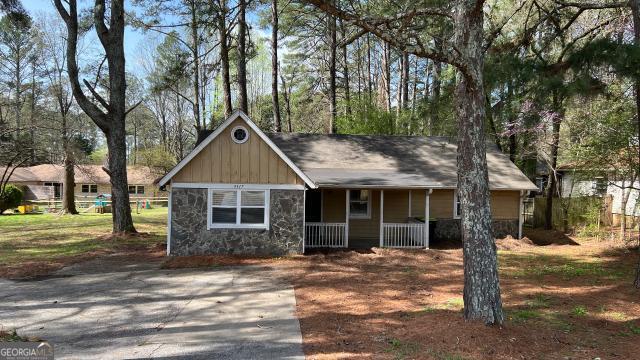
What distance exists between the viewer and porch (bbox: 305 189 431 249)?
578 inches

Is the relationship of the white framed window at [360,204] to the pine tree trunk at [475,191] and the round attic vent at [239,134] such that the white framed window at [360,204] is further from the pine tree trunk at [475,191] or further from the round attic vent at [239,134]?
the pine tree trunk at [475,191]

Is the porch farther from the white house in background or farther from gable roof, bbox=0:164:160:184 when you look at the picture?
gable roof, bbox=0:164:160:184

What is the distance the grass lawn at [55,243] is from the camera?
459 inches

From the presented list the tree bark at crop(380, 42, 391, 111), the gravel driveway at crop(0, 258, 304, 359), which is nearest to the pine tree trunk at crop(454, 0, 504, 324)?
the gravel driveway at crop(0, 258, 304, 359)

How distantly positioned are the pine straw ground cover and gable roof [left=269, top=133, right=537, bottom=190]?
2.65 m

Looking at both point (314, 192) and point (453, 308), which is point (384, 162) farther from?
point (453, 308)

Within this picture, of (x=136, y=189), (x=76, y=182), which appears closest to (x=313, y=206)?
(x=136, y=189)

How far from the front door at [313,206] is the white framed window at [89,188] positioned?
37.4 metres

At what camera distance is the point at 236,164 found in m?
12.6

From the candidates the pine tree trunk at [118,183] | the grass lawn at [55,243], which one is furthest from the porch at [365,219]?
the pine tree trunk at [118,183]

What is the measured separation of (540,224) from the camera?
20.8 m

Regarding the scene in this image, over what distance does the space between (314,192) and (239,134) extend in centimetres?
423

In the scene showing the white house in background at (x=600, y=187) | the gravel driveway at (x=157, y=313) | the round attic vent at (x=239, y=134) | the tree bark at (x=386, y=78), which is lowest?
the gravel driveway at (x=157, y=313)

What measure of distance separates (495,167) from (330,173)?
7.12 meters
